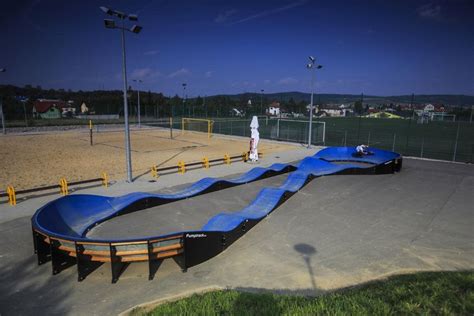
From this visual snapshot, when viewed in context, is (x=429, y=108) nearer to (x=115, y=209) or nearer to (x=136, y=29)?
(x=136, y=29)

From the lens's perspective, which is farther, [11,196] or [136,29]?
[136,29]

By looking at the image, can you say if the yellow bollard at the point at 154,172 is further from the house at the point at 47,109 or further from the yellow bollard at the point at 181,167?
the house at the point at 47,109

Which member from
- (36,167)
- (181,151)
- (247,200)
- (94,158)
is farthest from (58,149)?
(247,200)

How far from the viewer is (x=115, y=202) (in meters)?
11.1

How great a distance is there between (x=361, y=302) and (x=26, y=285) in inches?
262

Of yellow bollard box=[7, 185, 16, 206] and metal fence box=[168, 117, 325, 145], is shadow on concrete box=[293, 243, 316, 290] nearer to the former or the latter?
yellow bollard box=[7, 185, 16, 206]

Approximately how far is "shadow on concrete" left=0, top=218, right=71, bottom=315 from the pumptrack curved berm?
327 millimetres

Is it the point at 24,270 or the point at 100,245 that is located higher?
the point at 100,245

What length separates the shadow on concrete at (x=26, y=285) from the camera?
5781mm

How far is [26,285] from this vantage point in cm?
655

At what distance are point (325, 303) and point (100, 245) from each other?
4.71 metres

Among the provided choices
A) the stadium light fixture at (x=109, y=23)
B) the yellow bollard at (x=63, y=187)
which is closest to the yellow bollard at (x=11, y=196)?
the yellow bollard at (x=63, y=187)

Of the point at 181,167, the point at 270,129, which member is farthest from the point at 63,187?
the point at 270,129

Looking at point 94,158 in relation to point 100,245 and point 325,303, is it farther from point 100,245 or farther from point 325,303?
point 325,303
